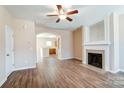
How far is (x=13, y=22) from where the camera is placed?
16.7ft

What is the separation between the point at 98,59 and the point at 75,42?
3.75 meters

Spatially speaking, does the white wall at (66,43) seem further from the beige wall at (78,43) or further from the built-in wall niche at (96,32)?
the built-in wall niche at (96,32)

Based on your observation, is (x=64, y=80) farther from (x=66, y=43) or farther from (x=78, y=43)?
(x=66, y=43)

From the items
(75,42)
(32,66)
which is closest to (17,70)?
(32,66)

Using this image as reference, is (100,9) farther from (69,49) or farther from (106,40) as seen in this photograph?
(69,49)

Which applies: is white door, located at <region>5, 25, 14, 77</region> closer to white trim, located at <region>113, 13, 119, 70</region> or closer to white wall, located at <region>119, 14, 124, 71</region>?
white trim, located at <region>113, 13, 119, 70</region>

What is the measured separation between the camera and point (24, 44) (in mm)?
5430

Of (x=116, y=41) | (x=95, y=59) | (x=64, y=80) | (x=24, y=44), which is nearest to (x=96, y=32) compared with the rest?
(x=95, y=59)

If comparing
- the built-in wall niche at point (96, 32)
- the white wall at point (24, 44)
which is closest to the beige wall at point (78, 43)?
the built-in wall niche at point (96, 32)

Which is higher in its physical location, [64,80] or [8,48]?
[8,48]

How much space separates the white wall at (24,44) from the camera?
5.22m

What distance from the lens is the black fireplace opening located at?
216 inches

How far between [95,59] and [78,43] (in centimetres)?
296

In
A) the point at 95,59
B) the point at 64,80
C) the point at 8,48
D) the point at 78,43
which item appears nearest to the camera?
the point at 64,80
